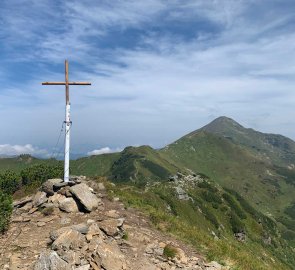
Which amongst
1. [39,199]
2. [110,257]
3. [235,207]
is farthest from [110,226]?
[235,207]

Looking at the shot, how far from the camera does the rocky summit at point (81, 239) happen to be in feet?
57.3

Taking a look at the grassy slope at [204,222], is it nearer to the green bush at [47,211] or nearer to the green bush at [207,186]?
the green bush at [207,186]

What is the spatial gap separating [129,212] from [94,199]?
9.58ft

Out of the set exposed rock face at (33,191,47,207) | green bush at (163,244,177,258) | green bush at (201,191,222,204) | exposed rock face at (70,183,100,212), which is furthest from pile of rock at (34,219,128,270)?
green bush at (201,191,222,204)

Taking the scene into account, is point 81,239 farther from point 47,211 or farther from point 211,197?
point 211,197

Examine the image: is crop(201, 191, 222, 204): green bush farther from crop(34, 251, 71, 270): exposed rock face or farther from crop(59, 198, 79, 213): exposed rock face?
crop(34, 251, 71, 270): exposed rock face

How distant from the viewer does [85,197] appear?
25172mm

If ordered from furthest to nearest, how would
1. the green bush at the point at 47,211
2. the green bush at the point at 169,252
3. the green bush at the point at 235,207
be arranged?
the green bush at the point at 235,207
the green bush at the point at 47,211
the green bush at the point at 169,252

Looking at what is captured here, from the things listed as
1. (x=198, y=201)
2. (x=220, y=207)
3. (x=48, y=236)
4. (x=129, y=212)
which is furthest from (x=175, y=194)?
(x=48, y=236)

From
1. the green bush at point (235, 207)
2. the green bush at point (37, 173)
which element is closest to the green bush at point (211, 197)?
the green bush at point (235, 207)

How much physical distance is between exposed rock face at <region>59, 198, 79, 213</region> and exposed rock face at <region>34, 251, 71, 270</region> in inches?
295

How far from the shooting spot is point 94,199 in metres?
25.5

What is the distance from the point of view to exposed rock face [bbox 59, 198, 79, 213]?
2440cm

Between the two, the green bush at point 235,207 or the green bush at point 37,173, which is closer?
the green bush at point 37,173
